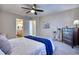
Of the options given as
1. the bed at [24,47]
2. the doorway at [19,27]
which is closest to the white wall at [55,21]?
the bed at [24,47]

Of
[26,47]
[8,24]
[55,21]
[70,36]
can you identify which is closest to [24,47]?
[26,47]

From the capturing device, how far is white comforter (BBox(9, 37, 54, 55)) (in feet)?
4.24

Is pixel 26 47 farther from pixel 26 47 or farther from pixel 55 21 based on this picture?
pixel 55 21

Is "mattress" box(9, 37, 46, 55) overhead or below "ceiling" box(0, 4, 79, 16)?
below

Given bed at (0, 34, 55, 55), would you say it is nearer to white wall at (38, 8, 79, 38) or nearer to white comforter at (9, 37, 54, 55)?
white comforter at (9, 37, 54, 55)

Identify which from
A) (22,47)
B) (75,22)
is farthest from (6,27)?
(75,22)

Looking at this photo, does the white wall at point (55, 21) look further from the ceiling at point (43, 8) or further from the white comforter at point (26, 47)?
the white comforter at point (26, 47)

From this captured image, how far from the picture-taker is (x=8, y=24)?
1.47m

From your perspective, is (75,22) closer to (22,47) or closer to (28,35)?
(28,35)

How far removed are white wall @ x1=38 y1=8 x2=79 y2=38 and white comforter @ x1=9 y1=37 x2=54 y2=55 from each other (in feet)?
0.71

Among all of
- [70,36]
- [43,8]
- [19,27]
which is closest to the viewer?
[43,8]

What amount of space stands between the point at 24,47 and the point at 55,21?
26.8 inches

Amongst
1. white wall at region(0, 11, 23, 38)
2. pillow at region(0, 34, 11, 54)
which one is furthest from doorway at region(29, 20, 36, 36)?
pillow at region(0, 34, 11, 54)

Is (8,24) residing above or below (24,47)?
above
